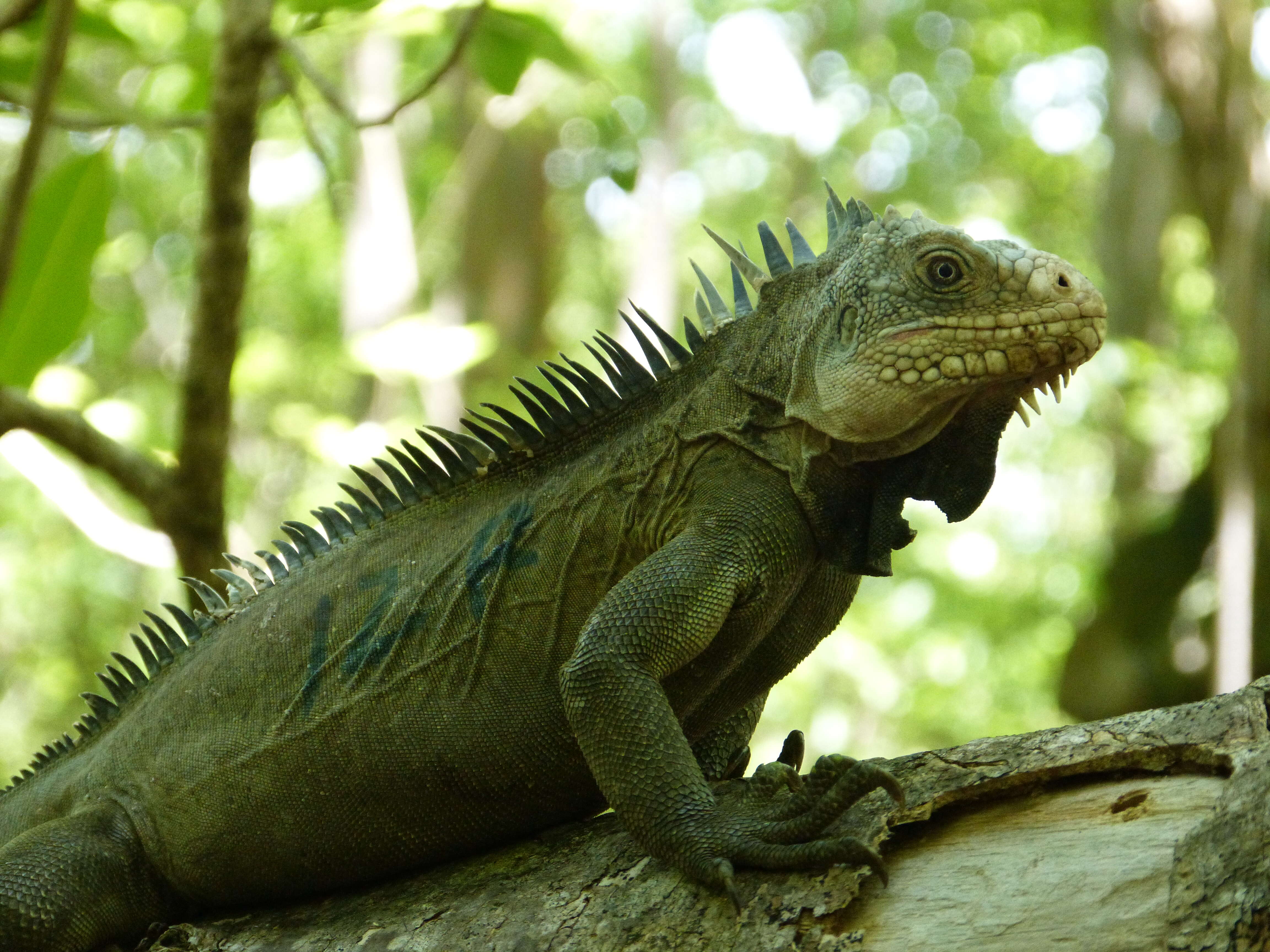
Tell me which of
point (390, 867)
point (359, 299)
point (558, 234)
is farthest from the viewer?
point (558, 234)

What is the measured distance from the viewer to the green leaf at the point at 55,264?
4.17 m

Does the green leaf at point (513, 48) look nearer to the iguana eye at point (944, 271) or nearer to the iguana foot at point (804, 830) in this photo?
the iguana eye at point (944, 271)

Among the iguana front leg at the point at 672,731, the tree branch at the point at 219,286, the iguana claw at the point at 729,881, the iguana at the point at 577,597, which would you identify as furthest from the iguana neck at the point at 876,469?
the tree branch at the point at 219,286

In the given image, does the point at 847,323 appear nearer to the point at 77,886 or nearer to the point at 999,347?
the point at 999,347

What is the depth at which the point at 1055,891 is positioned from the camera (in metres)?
2.78

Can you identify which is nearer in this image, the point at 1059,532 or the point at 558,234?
the point at 558,234

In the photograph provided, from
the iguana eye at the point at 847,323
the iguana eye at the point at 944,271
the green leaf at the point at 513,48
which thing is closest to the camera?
the iguana eye at the point at 944,271

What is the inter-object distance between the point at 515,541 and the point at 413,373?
143 inches

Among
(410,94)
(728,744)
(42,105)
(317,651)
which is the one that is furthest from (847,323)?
(42,105)

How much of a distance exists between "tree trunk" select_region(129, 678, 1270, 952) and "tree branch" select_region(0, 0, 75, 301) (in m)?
2.25

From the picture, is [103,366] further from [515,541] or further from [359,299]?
[515,541]

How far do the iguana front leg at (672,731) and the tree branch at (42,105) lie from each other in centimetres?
187

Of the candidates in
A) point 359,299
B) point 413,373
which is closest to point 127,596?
point 359,299

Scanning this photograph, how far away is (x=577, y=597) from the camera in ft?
12.9
